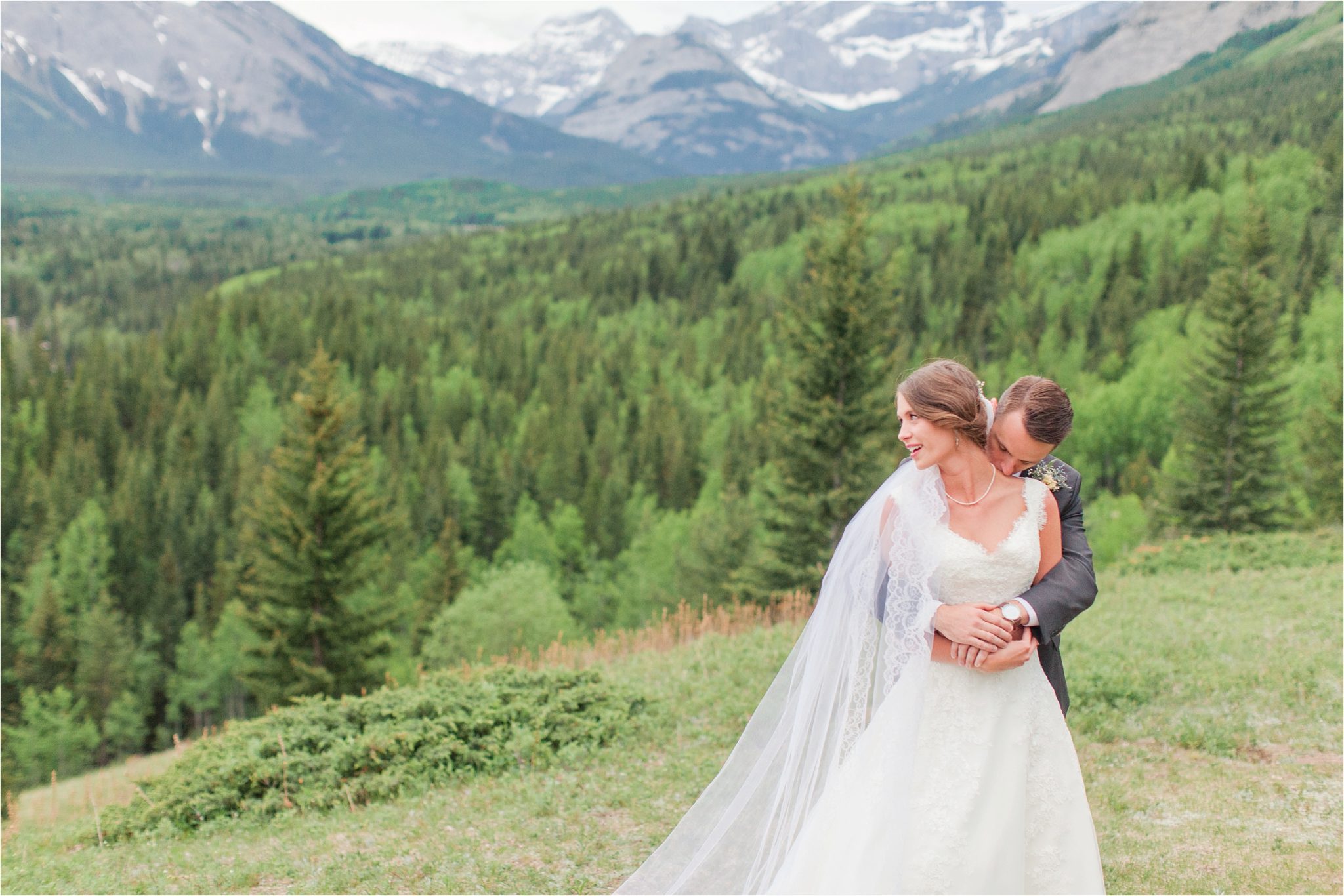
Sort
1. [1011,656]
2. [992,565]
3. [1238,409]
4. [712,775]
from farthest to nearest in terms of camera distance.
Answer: [1238,409] < [712,775] < [992,565] < [1011,656]

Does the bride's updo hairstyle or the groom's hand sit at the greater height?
the bride's updo hairstyle

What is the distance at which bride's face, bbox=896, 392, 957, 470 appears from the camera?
13.1 ft

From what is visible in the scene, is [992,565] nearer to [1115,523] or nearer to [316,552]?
[316,552]

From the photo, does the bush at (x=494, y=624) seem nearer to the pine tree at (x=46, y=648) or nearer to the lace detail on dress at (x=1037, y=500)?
the pine tree at (x=46, y=648)

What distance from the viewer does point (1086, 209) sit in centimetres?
10506

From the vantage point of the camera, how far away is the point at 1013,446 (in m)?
4.03

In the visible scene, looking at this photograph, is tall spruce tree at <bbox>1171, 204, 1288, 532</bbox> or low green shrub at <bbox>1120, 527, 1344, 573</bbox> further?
tall spruce tree at <bbox>1171, 204, 1288, 532</bbox>

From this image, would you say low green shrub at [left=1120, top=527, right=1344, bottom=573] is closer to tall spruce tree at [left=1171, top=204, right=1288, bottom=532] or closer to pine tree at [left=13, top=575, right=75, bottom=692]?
tall spruce tree at [left=1171, top=204, right=1288, bottom=532]

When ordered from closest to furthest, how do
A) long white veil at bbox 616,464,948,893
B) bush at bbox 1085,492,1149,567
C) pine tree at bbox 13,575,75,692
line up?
long white veil at bbox 616,464,948,893
bush at bbox 1085,492,1149,567
pine tree at bbox 13,575,75,692

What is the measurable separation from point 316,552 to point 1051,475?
24.9 metres

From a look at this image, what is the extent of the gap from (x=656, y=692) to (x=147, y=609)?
6403 cm

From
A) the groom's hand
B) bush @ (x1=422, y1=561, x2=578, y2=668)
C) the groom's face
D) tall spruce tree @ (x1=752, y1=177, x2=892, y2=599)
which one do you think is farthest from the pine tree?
the groom's face

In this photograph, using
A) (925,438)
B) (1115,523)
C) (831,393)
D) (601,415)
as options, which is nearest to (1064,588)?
(925,438)

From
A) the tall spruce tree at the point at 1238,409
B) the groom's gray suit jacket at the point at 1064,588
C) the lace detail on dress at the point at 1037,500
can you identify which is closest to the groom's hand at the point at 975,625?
the groom's gray suit jacket at the point at 1064,588
